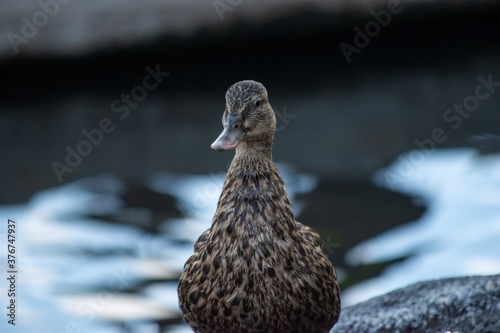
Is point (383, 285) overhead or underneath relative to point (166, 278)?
underneath

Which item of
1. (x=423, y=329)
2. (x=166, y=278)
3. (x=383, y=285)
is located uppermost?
(x=166, y=278)

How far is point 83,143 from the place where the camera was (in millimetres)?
7242

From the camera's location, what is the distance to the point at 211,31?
8.16 meters

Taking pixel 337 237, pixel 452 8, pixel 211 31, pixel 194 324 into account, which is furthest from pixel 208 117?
pixel 194 324

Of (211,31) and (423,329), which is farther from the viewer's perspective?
→ (211,31)

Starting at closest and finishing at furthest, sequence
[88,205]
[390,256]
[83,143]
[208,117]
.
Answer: [390,256] → [88,205] → [83,143] → [208,117]

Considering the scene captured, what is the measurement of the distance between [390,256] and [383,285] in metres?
0.41

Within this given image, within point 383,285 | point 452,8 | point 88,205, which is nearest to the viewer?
point 383,285

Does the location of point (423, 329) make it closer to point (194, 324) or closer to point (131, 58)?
point (194, 324)
